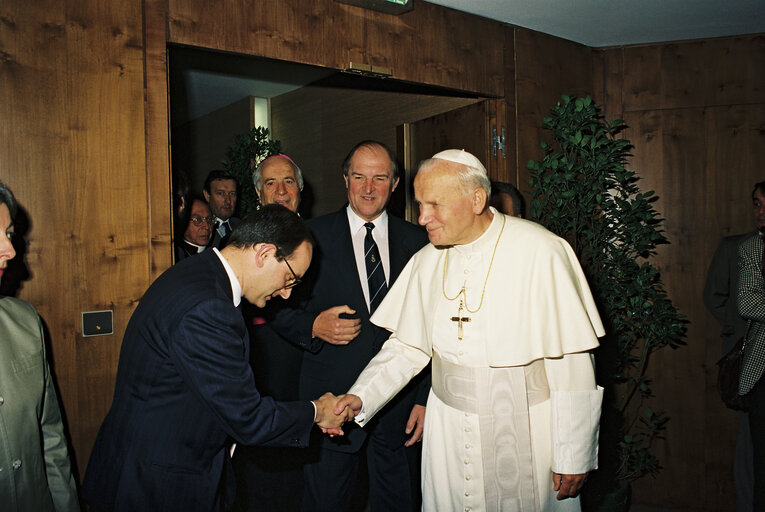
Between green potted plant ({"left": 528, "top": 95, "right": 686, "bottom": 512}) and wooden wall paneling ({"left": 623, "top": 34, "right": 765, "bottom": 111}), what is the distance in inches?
28.3

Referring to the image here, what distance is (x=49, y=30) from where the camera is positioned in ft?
8.11

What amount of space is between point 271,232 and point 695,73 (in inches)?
155

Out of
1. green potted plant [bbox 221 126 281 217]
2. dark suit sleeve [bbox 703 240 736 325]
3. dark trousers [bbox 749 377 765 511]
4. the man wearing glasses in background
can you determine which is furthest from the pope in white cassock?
green potted plant [bbox 221 126 281 217]

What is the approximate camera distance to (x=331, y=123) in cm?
718

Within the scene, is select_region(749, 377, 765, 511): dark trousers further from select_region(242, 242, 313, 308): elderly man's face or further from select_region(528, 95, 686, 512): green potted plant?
select_region(242, 242, 313, 308): elderly man's face

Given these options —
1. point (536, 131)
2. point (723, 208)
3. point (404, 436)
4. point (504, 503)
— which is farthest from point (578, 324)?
point (723, 208)

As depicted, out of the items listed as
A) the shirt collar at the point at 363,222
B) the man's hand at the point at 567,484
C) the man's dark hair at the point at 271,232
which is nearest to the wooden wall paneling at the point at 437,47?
the shirt collar at the point at 363,222

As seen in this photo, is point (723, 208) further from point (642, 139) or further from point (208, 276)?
point (208, 276)

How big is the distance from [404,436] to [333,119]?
506 centimetres

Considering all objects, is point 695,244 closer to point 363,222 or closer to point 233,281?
point 363,222

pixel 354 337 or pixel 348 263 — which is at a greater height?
pixel 348 263

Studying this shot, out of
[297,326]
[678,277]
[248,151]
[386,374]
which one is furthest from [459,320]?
[248,151]

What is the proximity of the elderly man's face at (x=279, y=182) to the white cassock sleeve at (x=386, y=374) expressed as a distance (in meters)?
1.26

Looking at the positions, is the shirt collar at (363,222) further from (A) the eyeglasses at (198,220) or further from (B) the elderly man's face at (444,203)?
(A) the eyeglasses at (198,220)
